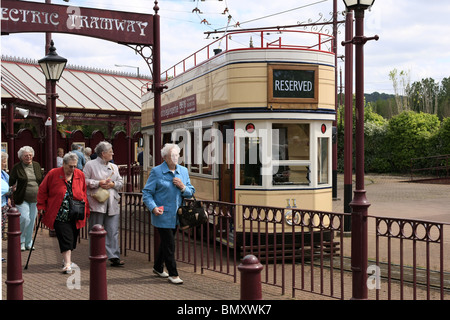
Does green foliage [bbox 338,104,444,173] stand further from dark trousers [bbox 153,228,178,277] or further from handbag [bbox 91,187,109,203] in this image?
dark trousers [bbox 153,228,178,277]

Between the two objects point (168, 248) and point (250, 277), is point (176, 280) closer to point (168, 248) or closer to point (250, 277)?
point (168, 248)

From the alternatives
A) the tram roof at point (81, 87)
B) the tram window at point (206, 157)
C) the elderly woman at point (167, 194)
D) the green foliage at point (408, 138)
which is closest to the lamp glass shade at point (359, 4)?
the elderly woman at point (167, 194)

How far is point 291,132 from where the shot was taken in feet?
30.3

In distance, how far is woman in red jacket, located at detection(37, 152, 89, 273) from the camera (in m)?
7.19

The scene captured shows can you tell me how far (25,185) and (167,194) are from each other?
339 cm

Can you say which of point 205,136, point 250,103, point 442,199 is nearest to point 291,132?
point 250,103

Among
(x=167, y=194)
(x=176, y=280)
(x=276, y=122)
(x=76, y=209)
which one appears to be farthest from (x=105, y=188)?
(x=276, y=122)

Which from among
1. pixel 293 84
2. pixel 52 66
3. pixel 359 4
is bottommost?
pixel 293 84

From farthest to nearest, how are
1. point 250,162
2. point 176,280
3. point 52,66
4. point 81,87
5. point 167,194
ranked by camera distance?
point 81,87 → point 52,66 → point 250,162 → point 176,280 → point 167,194

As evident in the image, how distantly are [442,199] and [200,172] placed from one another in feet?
39.5

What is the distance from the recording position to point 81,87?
94.0ft

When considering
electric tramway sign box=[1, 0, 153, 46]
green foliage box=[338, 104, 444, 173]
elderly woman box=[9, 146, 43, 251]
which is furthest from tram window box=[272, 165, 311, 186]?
green foliage box=[338, 104, 444, 173]

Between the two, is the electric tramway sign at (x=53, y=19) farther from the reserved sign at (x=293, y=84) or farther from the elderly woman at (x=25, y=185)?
the reserved sign at (x=293, y=84)

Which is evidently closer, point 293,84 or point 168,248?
point 168,248
